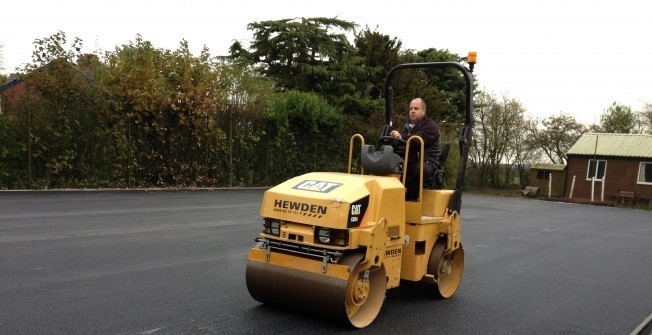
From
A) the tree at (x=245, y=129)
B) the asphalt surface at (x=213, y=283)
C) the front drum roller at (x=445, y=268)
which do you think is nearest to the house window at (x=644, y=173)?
the asphalt surface at (x=213, y=283)

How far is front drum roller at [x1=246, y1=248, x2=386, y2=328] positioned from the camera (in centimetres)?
415

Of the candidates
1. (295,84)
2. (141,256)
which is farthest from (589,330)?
(295,84)

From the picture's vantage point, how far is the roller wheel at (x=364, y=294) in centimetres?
424

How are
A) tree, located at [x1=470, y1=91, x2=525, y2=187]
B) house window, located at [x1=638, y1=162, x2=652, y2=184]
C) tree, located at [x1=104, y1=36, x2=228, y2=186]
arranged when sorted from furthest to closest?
tree, located at [x1=470, y1=91, x2=525, y2=187] → house window, located at [x1=638, y1=162, x2=652, y2=184] → tree, located at [x1=104, y1=36, x2=228, y2=186]

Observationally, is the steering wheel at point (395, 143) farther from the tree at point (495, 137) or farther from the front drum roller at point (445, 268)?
the tree at point (495, 137)

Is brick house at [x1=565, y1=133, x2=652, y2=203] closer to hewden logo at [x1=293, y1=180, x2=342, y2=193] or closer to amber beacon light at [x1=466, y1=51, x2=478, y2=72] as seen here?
amber beacon light at [x1=466, y1=51, x2=478, y2=72]

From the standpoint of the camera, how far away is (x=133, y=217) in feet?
32.9

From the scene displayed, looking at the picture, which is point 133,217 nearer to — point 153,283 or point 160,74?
point 153,283

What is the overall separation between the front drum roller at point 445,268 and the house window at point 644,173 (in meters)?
28.1

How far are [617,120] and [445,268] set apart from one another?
44.9 m

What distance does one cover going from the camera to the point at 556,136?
39594mm

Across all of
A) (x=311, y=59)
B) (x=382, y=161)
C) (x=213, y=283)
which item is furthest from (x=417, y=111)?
(x=311, y=59)

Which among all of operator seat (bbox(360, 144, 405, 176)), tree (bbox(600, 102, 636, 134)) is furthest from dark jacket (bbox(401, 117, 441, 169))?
tree (bbox(600, 102, 636, 134))

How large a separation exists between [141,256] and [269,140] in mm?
13168
